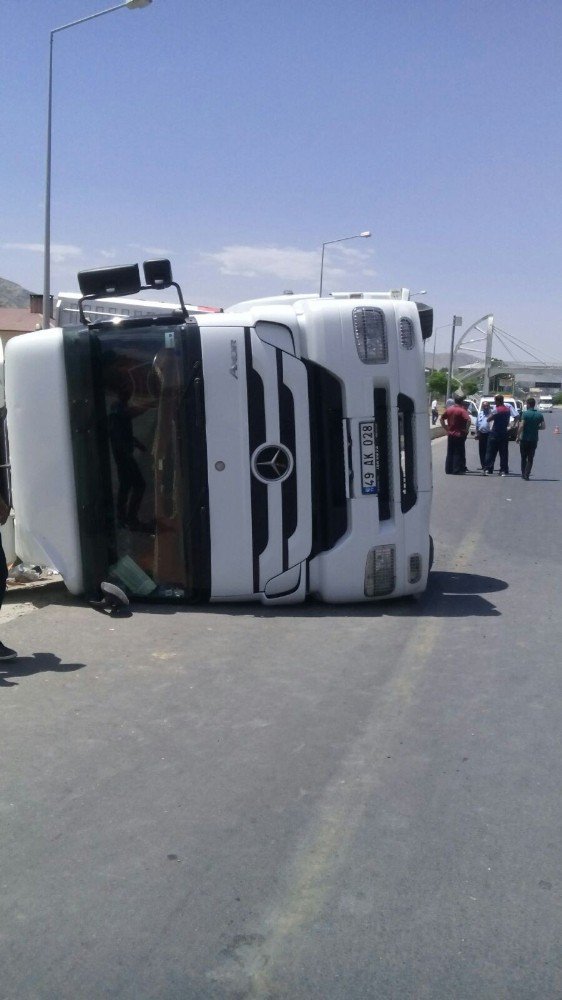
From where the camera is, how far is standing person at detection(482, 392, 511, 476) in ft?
61.4

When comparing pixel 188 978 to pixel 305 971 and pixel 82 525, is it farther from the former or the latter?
pixel 82 525

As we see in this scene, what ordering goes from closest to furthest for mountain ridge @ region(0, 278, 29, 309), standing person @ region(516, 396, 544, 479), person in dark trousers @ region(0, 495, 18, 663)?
person in dark trousers @ region(0, 495, 18, 663) → standing person @ region(516, 396, 544, 479) → mountain ridge @ region(0, 278, 29, 309)

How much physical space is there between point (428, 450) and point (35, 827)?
14.5 feet

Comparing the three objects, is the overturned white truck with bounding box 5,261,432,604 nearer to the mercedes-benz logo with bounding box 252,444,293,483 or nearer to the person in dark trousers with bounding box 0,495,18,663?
the mercedes-benz logo with bounding box 252,444,293,483

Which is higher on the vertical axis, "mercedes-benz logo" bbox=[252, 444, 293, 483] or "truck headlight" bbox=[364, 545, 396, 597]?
"mercedes-benz logo" bbox=[252, 444, 293, 483]

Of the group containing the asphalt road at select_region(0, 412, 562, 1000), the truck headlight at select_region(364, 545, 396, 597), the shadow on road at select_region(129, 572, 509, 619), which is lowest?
the asphalt road at select_region(0, 412, 562, 1000)

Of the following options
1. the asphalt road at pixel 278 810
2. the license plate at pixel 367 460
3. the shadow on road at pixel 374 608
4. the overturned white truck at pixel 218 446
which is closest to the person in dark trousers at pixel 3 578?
the asphalt road at pixel 278 810

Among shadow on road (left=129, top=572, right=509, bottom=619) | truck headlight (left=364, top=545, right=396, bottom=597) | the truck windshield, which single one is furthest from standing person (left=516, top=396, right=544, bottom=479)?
the truck windshield

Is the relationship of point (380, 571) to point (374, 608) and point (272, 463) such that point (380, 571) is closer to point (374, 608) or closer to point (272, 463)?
point (374, 608)

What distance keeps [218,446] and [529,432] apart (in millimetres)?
13188

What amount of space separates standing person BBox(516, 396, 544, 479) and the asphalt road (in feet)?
41.1

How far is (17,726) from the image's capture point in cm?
459

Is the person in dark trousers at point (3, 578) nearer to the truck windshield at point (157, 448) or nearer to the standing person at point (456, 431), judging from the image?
the truck windshield at point (157, 448)

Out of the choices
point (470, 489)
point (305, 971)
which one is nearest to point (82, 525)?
point (305, 971)
